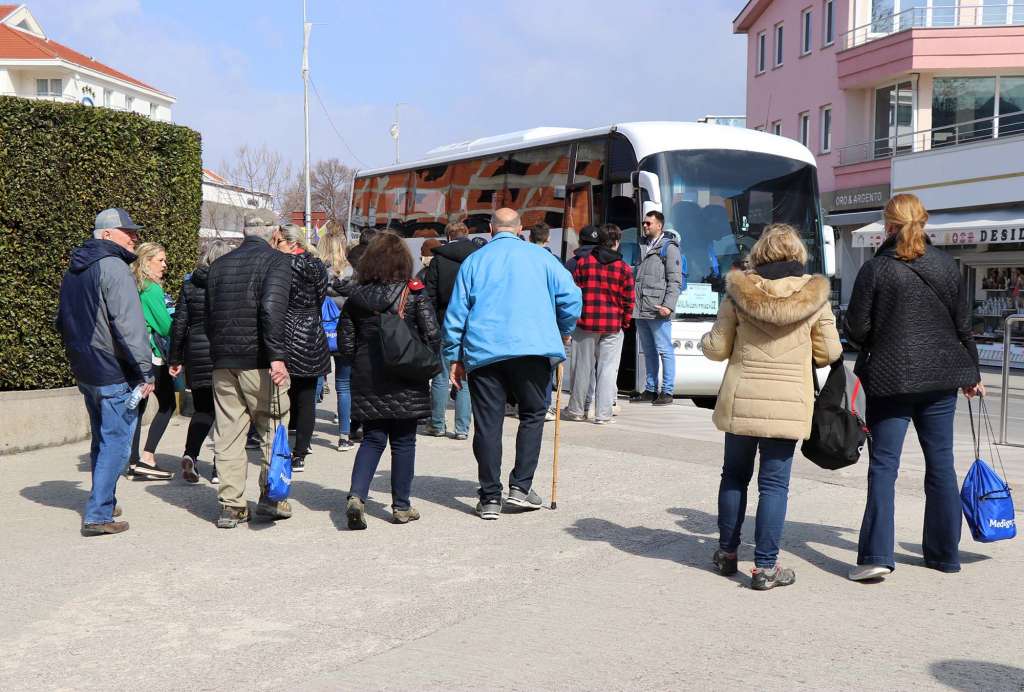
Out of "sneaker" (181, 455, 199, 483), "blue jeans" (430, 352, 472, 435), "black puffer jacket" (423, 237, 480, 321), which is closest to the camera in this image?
"sneaker" (181, 455, 199, 483)

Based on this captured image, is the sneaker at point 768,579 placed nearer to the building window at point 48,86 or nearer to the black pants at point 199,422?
the black pants at point 199,422

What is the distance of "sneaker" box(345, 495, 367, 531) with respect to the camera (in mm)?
6656

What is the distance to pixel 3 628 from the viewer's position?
4.89 metres

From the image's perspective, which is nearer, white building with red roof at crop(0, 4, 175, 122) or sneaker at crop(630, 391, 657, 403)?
sneaker at crop(630, 391, 657, 403)

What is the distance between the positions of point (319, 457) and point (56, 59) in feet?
229

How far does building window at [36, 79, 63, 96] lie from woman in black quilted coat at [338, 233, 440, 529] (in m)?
74.1

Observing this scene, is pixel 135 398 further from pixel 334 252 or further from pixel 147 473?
pixel 334 252

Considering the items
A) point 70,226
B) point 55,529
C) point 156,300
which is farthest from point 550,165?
point 55,529

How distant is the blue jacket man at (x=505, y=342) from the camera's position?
23.1 feet

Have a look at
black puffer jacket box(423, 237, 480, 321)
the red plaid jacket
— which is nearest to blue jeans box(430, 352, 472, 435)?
black puffer jacket box(423, 237, 480, 321)

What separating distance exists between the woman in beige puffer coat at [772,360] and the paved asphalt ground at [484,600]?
41 cm

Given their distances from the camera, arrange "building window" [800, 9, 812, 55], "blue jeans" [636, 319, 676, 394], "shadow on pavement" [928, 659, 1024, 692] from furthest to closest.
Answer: "building window" [800, 9, 812, 55] < "blue jeans" [636, 319, 676, 394] < "shadow on pavement" [928, 659, 1024, 692]

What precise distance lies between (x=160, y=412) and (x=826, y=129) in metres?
31.3

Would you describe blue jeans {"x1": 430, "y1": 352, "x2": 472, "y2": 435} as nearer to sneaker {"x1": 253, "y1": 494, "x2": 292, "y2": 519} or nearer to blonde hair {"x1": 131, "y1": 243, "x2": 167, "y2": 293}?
blonde hair {"x1": 131, "y1": 243, "x2": 167, "y2": 293}
